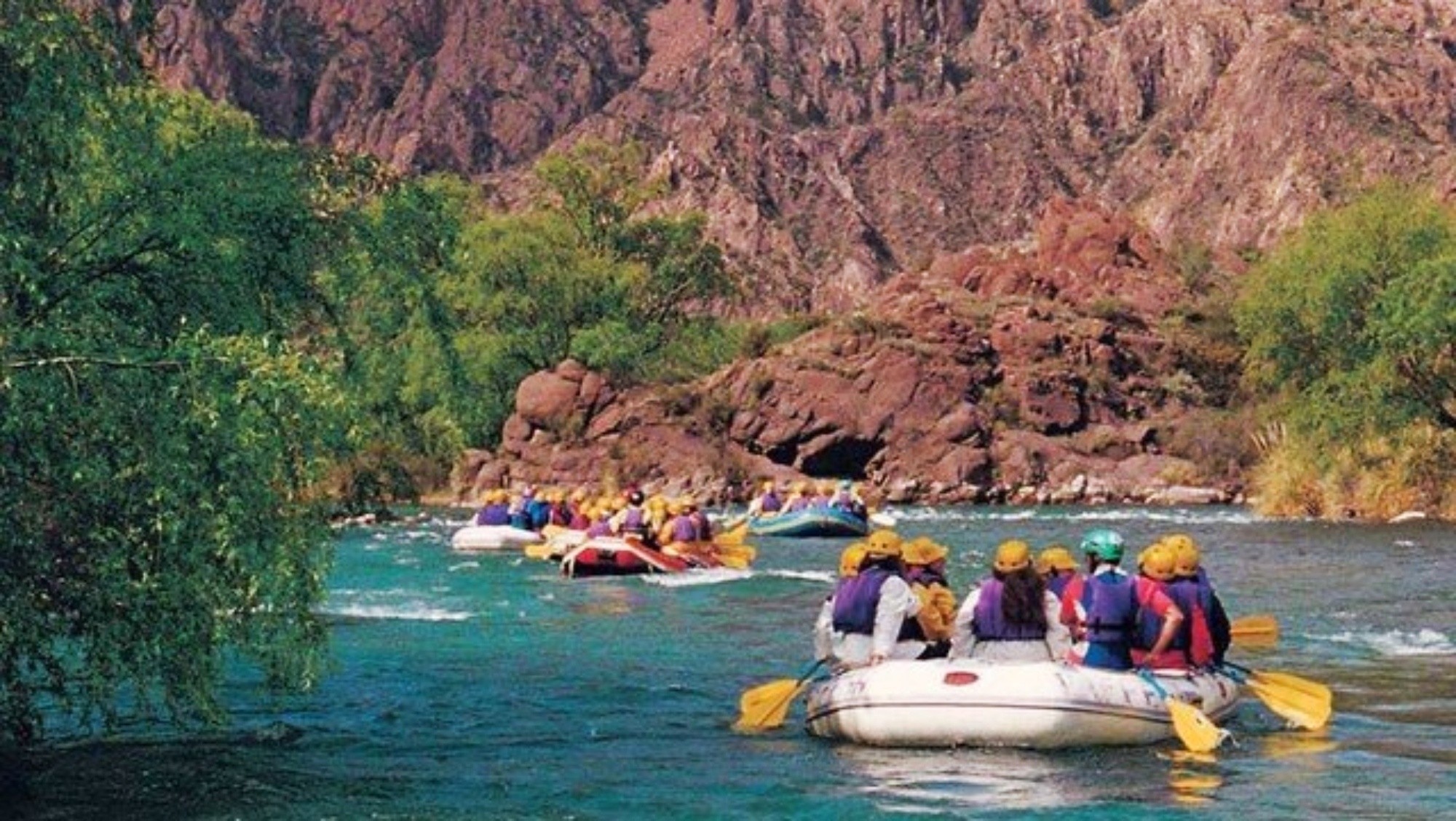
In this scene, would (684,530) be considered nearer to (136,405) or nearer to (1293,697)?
(1293,697)

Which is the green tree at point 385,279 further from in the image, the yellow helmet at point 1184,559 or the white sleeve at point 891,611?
the yellow helmet at point 1184,559

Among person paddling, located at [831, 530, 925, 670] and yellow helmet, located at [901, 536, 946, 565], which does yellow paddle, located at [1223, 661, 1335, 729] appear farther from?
person paddling, located at [831, 530, 925, 670]

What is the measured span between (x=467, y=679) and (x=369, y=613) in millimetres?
7274

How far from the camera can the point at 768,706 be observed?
15.7 m

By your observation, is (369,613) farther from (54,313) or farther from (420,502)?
(420,502)

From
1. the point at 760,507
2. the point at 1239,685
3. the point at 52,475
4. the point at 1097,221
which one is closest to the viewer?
the point at 52,475

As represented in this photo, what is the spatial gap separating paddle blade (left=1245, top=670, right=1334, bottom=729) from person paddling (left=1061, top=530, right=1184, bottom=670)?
1223mm

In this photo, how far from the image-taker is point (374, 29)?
195 metres

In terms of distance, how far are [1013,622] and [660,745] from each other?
289cm

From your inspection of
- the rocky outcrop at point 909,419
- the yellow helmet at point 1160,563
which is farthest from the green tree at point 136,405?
the rocky outcrop at point 909,419

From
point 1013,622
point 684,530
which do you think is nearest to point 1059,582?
point 1013,622

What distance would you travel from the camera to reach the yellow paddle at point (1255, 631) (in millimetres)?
19438

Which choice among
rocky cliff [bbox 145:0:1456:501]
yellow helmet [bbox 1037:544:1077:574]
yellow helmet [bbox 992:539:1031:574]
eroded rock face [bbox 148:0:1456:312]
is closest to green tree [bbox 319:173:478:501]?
yellow helmet [bbox 992:539:1031:574]

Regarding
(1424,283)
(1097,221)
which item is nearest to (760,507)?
(1424,283)
